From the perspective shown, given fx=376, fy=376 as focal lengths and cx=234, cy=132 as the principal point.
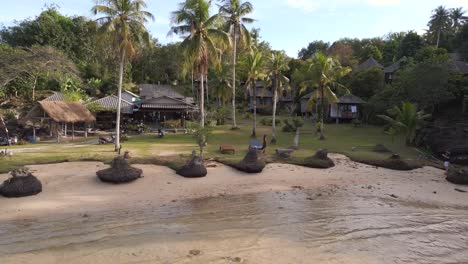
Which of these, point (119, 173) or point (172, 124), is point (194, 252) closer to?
point (119, 173)

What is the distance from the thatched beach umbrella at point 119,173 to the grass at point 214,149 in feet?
8.00

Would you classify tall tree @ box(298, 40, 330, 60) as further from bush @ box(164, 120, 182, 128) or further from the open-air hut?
the open-air hut

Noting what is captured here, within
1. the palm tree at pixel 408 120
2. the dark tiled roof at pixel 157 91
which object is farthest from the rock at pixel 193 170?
the dark tiled roof at pixel 157 91

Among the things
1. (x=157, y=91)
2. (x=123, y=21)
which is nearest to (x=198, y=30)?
(x=123, y=21)

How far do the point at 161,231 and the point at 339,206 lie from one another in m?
7.03

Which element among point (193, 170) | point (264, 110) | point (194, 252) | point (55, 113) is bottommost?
A: point (194, 252)

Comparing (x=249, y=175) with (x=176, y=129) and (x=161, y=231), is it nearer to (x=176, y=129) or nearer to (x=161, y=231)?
(x=161, y=231)

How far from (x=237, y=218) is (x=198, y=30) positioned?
19.9 m

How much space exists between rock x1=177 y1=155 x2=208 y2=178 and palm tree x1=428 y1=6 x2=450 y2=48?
59209 millimetres

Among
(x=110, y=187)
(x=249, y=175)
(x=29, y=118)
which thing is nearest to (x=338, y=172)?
(x=249, y=175)

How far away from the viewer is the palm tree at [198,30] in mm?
28766

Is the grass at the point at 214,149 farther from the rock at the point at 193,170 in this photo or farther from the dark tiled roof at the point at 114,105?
the dark tiled roof at the point at 114,105

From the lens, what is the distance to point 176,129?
3731 centimetres

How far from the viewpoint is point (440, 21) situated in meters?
63.0
